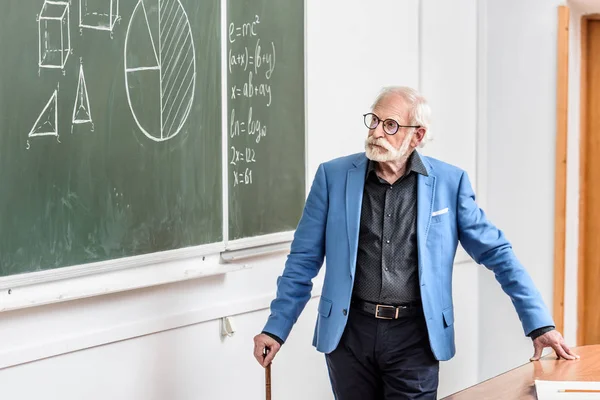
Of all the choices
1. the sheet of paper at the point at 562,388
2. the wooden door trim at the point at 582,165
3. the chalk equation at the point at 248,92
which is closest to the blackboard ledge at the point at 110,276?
the chalk equation at the point at 248,92

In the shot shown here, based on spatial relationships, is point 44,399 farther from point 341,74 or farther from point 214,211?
point 341,74

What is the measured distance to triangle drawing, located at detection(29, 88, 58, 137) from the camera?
245cm

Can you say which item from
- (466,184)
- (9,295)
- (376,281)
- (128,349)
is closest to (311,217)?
(376,281)

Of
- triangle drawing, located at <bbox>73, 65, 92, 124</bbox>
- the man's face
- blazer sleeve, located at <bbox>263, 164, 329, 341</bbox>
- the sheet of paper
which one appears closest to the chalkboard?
triangle drawing, located at <bbox>73, 65, 92, 124</bbox>

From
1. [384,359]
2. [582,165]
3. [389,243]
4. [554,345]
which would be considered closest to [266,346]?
[384,359]

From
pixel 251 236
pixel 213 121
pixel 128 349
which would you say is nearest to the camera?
pixel 128 349

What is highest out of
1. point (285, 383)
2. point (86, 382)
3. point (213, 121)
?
point (213, 121)

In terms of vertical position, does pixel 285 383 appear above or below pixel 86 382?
below

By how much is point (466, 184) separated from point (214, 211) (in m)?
0.86

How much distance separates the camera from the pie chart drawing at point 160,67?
2764 mm

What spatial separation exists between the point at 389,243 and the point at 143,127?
0.82 meters

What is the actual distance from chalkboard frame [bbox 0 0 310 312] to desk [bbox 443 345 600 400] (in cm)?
105

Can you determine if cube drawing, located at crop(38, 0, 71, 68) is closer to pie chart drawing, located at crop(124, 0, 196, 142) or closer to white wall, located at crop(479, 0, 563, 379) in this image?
pie chart drawing, located at crop(124, 0, 196, 142)

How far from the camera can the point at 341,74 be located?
379cm
